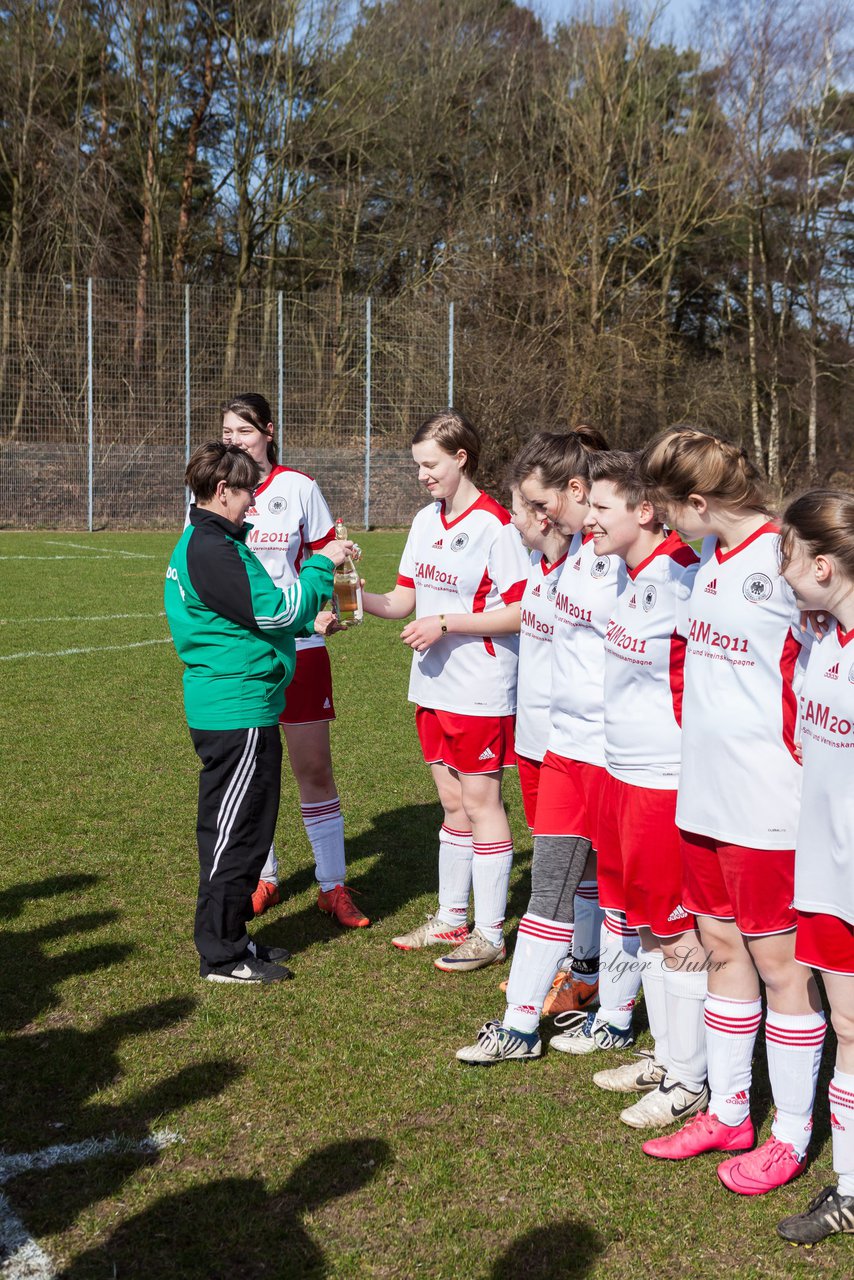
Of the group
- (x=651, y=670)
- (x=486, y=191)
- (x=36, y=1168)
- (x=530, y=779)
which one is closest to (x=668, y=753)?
(x=651, y=670)

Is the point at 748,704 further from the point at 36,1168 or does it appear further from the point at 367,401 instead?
the point at 367,401

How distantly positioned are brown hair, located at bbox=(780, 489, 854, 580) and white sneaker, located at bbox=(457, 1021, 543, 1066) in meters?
1.79

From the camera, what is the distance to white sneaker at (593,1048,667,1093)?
3.50 metres

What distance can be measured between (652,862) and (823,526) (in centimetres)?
110

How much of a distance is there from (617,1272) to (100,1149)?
4.51 ft

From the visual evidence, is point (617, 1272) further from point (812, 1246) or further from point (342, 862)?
point (342, 862)

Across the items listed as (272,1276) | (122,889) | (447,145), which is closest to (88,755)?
(122,889)

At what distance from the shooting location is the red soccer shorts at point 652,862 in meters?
3.24

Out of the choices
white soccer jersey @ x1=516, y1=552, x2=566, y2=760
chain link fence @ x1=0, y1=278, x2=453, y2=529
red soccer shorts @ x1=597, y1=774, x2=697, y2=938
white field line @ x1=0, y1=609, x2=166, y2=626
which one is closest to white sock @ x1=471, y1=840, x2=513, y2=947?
white soccer jersey @ x1=516, y1=552, x2=566, y2=760

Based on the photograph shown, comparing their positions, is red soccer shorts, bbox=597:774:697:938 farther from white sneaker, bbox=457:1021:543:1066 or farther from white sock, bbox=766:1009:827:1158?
white sneaker, bbox=457:1021:543:1066

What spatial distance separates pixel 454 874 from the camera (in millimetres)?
4609

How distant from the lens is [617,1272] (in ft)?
8.74

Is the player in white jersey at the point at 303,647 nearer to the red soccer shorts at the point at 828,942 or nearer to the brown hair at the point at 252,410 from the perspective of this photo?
the brown hair at the point at 252,410

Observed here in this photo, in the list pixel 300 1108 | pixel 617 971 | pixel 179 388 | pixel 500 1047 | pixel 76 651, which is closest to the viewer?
pixel 300 1108
